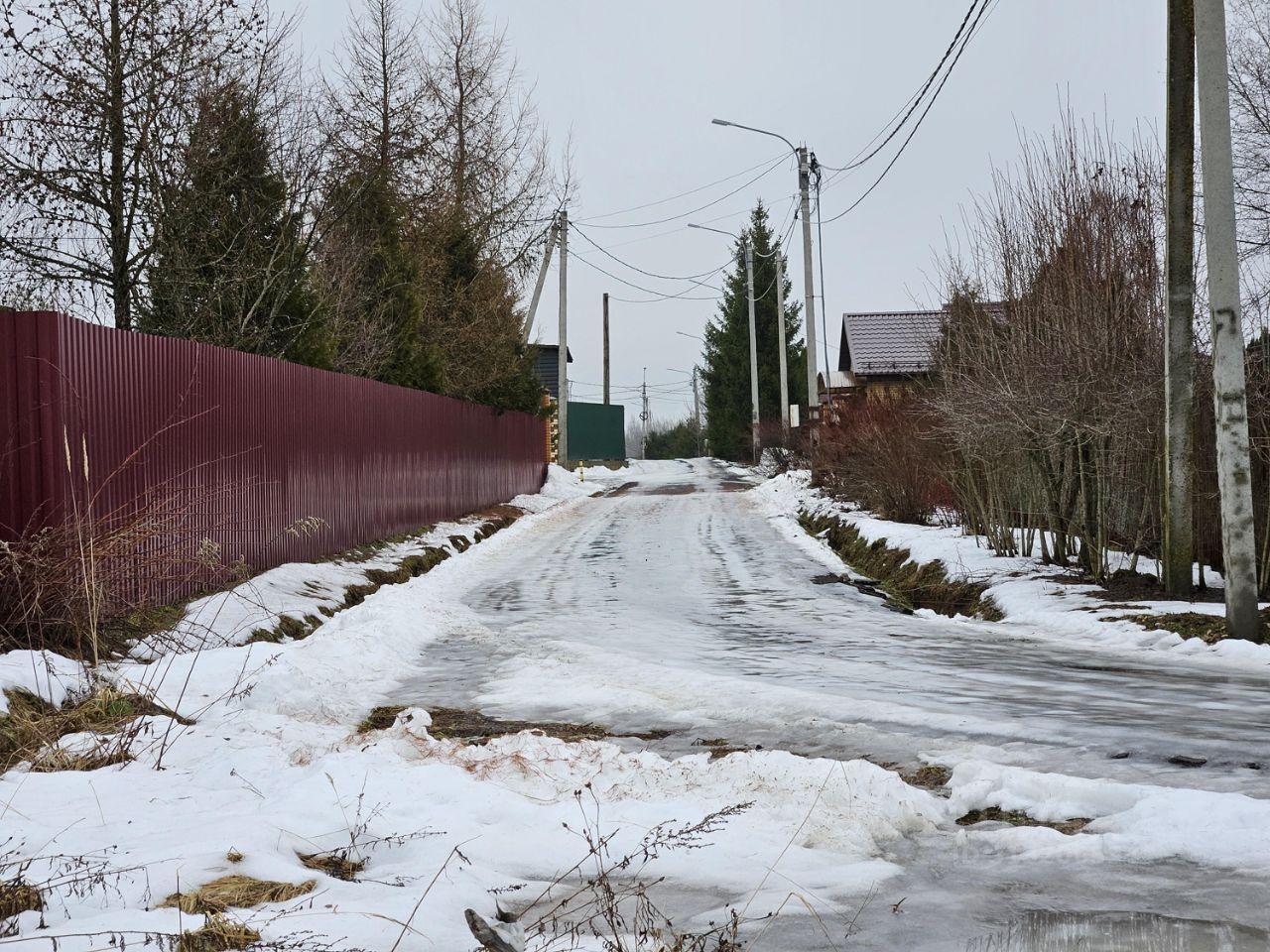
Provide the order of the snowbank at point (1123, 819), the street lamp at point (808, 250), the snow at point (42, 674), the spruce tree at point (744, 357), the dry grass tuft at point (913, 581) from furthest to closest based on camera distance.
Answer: the spruce tree at point (744, 357) < the street lamp at point (808, 250) < the dry grass tuft at point (913, 581) < the snow at point (42, 674) < the snowbank at point (1123, 819)

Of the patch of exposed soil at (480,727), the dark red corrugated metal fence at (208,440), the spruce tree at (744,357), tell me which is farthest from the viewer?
the spruce tree at (744,357)

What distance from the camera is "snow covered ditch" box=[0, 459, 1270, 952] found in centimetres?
328

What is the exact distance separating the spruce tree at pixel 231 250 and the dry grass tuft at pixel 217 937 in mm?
10058

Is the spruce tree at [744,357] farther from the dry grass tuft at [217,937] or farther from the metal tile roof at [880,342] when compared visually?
the dry grass tuft at [217,937]

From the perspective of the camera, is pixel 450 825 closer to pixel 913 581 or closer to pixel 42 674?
pixel 42 674

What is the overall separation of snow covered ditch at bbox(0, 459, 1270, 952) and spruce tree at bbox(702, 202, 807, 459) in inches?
1768

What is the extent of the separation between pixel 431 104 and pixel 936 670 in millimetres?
24026

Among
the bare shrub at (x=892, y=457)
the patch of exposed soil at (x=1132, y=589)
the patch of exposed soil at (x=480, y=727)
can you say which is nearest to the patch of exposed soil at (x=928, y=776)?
the patch of exposed soil at (x=480, y=727)

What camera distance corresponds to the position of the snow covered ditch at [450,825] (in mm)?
3279

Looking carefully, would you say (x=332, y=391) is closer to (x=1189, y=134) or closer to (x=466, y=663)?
(x=466, y=663)

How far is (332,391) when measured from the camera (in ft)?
43.5

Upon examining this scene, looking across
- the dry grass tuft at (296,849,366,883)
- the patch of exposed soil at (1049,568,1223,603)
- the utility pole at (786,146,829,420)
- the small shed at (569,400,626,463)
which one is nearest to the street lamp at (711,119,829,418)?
the utility pole at (786,146,829,420)

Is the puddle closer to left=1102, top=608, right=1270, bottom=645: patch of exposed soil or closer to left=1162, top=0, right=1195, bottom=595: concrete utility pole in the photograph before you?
left=1102, top=608, right=1270, bottom=645: patch of exposed soil

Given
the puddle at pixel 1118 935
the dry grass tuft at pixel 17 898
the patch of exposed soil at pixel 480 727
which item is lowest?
the patch of exposed soil at pixel 480 727
